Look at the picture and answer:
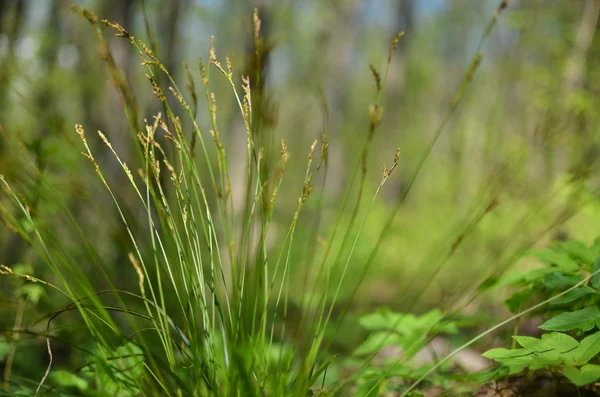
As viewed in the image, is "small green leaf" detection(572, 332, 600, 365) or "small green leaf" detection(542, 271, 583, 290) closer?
"small green leaf" detection(572, 332, 600, 365)

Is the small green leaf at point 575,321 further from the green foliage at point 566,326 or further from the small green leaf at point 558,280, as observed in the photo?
the small green leaf at point 558,280

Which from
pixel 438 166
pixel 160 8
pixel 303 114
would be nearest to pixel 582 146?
pixel 160 8

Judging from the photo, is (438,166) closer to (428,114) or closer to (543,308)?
(428,114)

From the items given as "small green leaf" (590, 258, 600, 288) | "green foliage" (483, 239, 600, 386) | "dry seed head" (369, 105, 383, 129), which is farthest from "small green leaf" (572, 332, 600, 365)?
"dry seed head" (369, 105, 383, 129)

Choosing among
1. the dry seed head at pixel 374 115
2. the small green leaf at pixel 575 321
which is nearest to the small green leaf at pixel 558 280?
the small green leaf at pixel 575 321

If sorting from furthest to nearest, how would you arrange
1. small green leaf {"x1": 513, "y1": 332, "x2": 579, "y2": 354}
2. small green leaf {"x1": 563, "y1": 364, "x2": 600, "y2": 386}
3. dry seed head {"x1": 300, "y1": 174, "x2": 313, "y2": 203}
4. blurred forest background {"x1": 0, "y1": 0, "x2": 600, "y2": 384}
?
blurred forest background {"x1": 0, "y1": 0, "x2": 600, "y2": 384} < dry seed head {"x1": 300, "y1": 174, "x2": 313, "y2": 203} < small green leaf {"x1": 513, "y1": 332, "x2": 579, "y2": 354} < small green leaf {"x1": 563, "y1": 364, "x2": 600, "y2": 386}

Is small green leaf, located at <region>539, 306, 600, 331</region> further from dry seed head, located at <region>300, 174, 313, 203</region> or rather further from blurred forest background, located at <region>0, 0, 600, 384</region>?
dry seed head, located at <region>300, 174, 313, 203</region>
